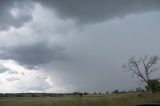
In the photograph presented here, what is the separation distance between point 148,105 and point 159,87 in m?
58.7

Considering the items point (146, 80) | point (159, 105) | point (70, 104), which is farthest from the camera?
point (146, 80)

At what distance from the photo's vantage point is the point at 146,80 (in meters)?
63.1

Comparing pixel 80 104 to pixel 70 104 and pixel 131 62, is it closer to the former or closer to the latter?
pixel 70 104

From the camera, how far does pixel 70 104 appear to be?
25750 mm

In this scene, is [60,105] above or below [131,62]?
below

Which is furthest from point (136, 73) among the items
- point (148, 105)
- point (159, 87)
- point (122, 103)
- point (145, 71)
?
point (148, 105)

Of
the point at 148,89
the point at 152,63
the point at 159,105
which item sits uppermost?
the point at 152,63

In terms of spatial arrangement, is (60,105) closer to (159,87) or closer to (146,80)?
(146,80)

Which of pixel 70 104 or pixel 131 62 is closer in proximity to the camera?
pixel 70 104

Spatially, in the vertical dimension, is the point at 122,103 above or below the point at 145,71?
below

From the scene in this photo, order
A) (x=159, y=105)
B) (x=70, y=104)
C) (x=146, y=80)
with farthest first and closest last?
1. (x=146, y=80)
2. (x=70, y=104)
3. (x=159, y=105)

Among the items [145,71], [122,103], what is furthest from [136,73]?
[122,103]

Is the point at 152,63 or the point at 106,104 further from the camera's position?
the point at 152,63

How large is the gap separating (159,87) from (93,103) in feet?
141
